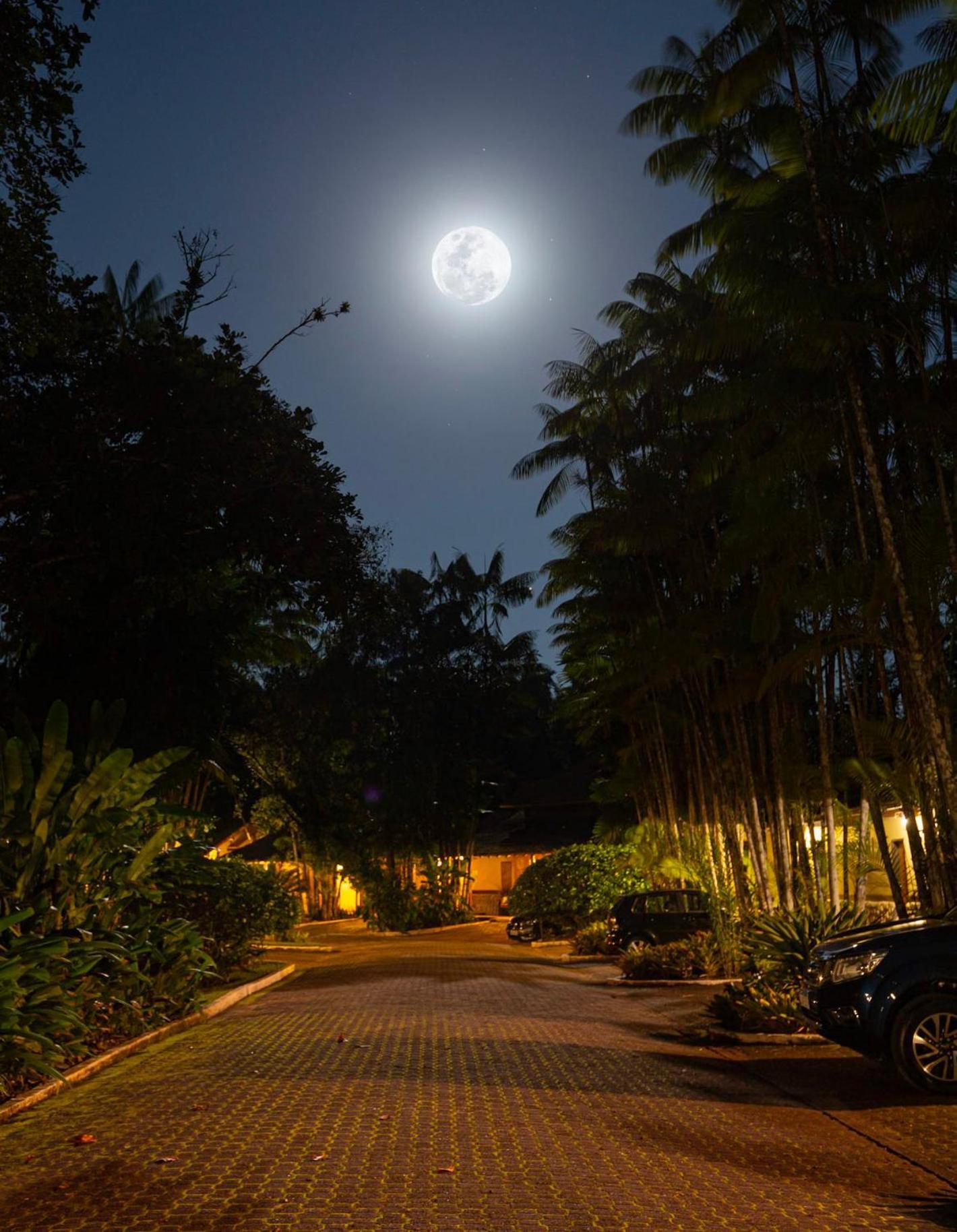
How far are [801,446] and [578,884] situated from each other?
1985cm

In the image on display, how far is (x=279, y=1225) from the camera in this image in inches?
179

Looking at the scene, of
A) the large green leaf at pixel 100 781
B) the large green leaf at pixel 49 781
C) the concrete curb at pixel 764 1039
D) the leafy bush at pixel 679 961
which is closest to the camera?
the large green leaf at pixel 49 781

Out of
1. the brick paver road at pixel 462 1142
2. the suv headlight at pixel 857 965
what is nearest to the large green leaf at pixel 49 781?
the brick paver road at pixel 462 1142

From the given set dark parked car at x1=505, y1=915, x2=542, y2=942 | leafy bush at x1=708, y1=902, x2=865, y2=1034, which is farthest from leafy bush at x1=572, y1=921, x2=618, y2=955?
leafy bush at x1=708, y1=902, x2=865, y2=1034

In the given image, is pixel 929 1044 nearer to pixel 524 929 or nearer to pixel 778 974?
pixel 778 974

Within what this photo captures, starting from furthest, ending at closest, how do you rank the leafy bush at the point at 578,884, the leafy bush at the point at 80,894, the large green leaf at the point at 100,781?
1. the leafy bush at the point at 578,884
2. the large green leaf at the point at 100,781
3. the leafy bush at the point at 80,894

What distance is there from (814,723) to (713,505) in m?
7.31

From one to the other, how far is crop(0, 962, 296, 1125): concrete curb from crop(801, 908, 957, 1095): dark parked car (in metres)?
5.89

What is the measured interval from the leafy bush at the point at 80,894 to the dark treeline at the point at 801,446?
26.6ft

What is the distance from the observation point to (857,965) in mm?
8297

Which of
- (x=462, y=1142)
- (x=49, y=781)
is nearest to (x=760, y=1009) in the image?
(x=462, y=1142)

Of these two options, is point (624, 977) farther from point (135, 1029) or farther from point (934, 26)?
point (934, 26)

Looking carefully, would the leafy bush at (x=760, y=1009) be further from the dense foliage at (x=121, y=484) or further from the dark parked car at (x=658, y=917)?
the dark parked car at (x=658, y=917)

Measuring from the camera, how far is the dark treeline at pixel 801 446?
446 inches
